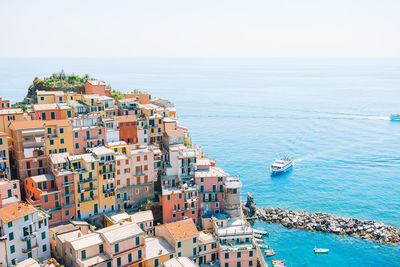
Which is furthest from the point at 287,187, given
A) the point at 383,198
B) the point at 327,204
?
the point at 383,198

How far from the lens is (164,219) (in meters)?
52.8

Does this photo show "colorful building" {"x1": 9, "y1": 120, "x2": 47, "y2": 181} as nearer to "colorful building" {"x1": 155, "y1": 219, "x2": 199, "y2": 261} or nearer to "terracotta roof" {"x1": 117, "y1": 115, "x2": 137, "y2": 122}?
"terracotta roof" {"x1": 117, "y1": 115, "x2": 137, "y2": 122}

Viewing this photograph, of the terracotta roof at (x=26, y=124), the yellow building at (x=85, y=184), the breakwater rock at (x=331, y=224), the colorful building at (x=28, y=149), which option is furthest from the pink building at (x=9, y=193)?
the breakwater rock at (x=331, y=224)

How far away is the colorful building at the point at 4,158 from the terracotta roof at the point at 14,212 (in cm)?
1024

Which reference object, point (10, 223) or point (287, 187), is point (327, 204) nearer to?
point (287, 187)

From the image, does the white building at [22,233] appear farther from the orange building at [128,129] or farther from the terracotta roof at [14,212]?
the orange building at [128,129]

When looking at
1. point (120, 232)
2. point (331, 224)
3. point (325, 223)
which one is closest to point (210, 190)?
point (120, 232)

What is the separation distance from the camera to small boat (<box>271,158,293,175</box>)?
8656 centimetres

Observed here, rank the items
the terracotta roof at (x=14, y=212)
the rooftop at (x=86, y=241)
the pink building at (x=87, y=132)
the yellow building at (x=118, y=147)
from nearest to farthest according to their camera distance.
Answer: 1. the terracotta roof at (x=14, y=212)
2. the rooftop at (x=86, y=241)
3. the pink building at (x=87, y=132)
4. the yellow building at (x=118, y=147)

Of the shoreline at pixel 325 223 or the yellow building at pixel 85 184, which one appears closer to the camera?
the yellow building at pixel 85 184

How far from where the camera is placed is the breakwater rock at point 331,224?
6169 cm

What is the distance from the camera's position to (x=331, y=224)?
64812 millimetres

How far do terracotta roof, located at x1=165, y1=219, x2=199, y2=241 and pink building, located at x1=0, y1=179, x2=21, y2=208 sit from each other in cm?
1789

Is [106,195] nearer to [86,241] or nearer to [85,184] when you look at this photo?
[85,184]
